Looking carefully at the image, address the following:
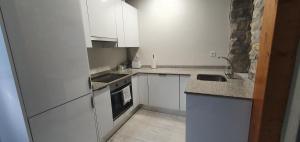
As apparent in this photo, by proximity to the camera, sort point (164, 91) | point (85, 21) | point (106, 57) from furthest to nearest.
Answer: point (106, 57) → point (164, 91) → point (85, 21)

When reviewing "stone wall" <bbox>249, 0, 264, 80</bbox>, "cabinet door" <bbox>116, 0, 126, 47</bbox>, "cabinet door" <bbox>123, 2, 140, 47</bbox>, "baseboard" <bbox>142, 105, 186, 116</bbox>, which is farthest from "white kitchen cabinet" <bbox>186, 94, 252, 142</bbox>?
"cabinet door" <bbox>123, 2, 140, 47</bbox>

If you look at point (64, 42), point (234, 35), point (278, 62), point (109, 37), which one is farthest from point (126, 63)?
point (278, 62)

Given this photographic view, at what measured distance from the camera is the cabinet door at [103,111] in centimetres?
168

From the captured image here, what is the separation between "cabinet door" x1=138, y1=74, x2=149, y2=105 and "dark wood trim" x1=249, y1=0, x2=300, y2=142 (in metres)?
1.93

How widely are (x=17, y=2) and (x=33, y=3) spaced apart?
98 millimetres

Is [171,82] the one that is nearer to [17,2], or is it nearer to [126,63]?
[126,63]

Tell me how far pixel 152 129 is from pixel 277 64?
183 centimetres

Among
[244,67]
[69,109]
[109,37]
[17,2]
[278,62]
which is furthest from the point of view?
[109,37]

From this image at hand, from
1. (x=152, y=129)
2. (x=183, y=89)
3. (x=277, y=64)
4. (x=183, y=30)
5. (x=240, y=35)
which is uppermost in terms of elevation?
(x=183, y=30)

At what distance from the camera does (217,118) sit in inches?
47.7

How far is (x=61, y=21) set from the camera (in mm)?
1172

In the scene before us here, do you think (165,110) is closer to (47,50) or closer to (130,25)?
(130,25)

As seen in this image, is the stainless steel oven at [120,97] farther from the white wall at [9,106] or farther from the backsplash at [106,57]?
the white wall at [9,106]

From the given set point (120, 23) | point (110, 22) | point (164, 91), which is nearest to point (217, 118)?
point (164, 91)
